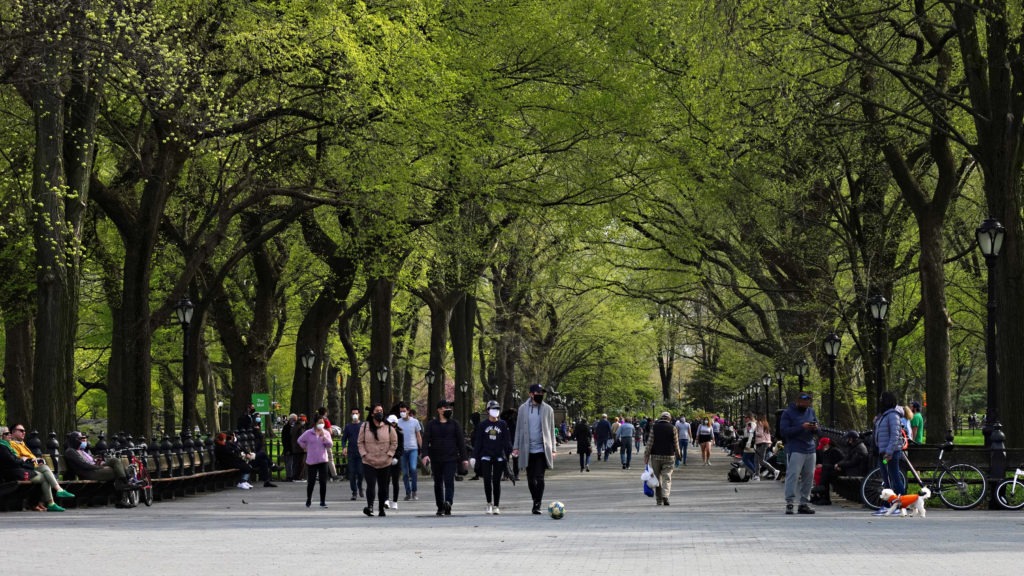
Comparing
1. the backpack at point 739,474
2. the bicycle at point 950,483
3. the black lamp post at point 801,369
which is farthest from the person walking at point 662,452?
the black lamp post at point 801,369

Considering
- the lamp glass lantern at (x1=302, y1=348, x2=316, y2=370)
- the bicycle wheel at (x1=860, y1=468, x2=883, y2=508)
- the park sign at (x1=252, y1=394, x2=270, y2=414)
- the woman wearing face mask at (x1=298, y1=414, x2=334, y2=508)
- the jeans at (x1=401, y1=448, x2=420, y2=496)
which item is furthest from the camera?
the park sign at (x1=252, y1=394, x2=270, y2=414)

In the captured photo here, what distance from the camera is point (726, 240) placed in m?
38.2

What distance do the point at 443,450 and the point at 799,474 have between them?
5.10 m

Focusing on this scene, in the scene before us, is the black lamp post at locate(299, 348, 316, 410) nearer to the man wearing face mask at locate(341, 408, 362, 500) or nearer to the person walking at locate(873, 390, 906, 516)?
the man wearing face mask at locate(341, 408, 362, 500)

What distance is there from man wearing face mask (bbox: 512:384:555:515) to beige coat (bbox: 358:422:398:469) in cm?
182

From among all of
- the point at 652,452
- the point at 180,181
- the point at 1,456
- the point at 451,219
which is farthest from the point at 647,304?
the point at 1,456

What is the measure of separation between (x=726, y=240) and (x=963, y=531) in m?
23.0

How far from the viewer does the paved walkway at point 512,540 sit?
11578 mm

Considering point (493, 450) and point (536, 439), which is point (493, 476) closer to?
point (493, 450)

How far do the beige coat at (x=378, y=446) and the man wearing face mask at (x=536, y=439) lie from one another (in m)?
1.82

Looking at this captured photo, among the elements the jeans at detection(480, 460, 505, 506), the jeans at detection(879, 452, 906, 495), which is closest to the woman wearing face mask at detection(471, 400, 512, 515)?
the jeans at detection(480, 460, 505, 506)

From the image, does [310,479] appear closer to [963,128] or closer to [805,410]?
[805,410]

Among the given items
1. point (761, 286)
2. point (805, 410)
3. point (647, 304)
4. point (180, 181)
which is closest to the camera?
point (805, 410)

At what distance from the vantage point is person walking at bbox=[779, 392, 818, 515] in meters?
19.6
